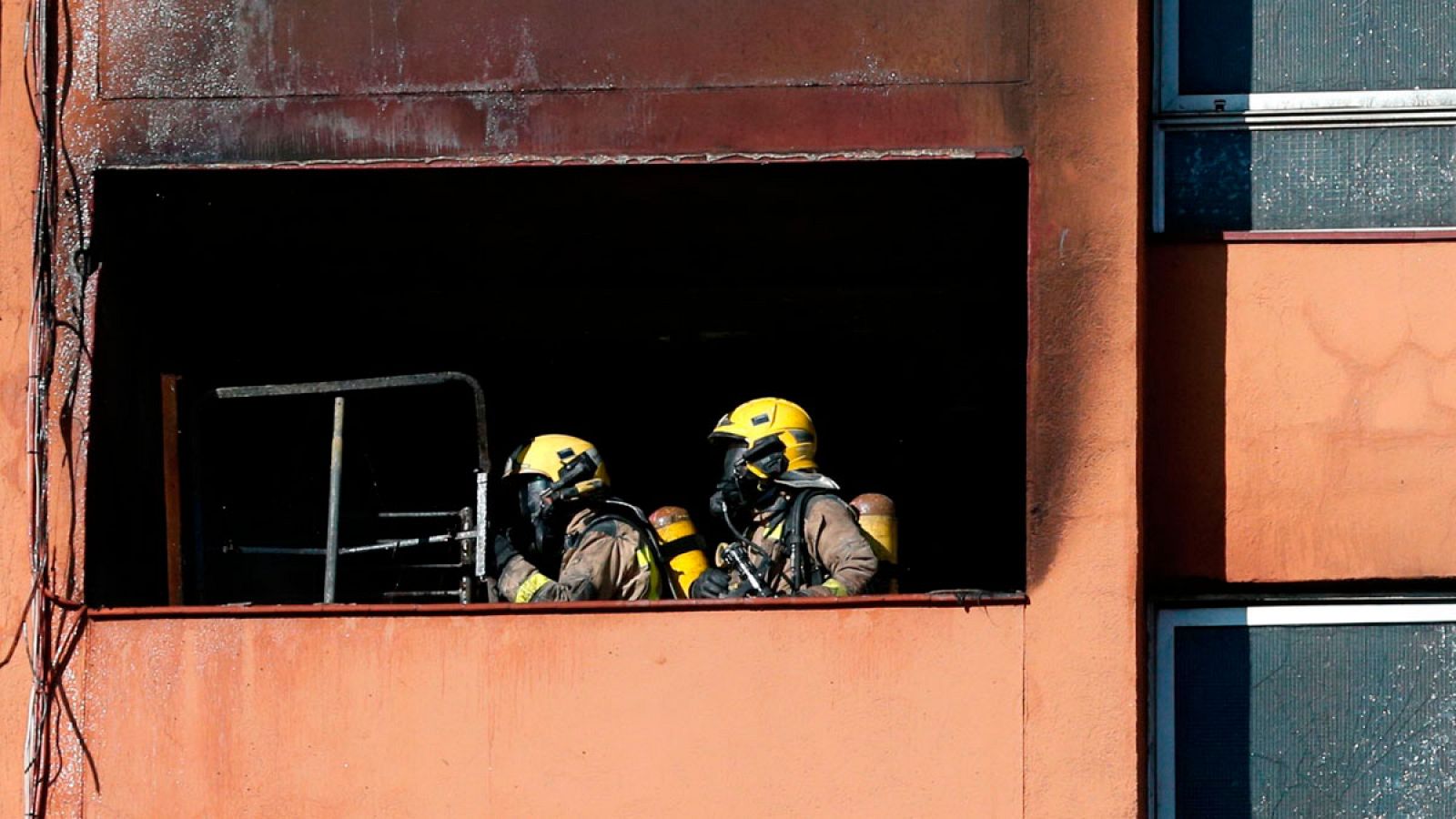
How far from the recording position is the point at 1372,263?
6637 mm

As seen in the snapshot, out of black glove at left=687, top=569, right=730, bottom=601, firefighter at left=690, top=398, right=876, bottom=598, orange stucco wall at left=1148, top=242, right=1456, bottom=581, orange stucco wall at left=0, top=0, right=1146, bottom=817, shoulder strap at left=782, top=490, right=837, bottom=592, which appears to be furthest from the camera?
black glove at left=687, top=569, right=730, bottom=601

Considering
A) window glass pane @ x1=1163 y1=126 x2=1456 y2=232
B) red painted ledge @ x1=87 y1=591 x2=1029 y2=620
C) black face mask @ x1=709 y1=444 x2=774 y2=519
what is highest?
window glass pane @ x1=1163 y1=126 x2=1456 y2=232

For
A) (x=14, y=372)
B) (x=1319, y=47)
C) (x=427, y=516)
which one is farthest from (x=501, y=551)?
(x=1319, y=47)

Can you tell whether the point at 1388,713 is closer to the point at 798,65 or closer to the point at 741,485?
the point at 741,485

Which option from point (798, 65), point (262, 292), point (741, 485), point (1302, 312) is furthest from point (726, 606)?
point (262, 292)

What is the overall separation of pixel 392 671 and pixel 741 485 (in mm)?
1688

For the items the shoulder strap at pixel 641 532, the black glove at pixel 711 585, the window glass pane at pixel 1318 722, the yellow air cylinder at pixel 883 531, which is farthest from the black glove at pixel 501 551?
the window glass pane at pixel 1318 722

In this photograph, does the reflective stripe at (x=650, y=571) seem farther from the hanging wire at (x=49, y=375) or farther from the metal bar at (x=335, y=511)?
the hanging wire at (x=49, y=375)

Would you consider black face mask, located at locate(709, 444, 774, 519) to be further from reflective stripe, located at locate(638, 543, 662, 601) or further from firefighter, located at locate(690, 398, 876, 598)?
reflective stripe, located at locate(638, 543, 662, 601)

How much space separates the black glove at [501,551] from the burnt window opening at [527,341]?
0.50 meters

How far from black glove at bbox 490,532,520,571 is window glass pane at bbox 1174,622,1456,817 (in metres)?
2.54

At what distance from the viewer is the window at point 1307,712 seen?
6562 mm

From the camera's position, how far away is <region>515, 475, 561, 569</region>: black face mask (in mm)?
7285

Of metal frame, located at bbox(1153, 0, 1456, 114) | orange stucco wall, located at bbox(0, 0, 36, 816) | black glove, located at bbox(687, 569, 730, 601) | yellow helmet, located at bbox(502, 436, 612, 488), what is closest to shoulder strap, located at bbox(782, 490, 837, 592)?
black glove, located at bbox(687, 569, 730, 601)
